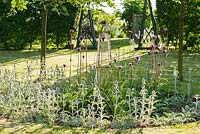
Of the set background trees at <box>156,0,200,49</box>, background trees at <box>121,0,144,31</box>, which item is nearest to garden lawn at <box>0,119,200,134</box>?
background trees at <box>156,0,200,49</box>

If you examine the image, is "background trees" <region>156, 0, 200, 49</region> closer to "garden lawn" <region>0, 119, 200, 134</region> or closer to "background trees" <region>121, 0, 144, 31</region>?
"background trees" <region>121, 0, 144, 31</region>

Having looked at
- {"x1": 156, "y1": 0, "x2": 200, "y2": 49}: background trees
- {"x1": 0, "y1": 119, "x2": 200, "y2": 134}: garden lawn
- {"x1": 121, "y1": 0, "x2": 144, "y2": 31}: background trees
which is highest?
{"x1": 121, "y1": 0, "x2": 144, "y2": 31}: background trees

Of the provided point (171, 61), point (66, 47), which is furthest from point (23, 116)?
point (66, 47)

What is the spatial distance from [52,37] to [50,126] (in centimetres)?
1336

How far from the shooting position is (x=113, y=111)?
6.01 metres

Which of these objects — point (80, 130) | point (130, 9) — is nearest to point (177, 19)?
point (130, 9)

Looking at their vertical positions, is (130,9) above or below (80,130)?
above

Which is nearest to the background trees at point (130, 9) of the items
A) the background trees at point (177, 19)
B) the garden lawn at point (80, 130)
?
the background trees at point (177, 19)

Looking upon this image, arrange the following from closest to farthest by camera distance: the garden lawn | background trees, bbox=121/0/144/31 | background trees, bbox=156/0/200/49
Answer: the garden lawn, background trees, bbox=156/0/200/49, background trees, bbox=121/0/144/31

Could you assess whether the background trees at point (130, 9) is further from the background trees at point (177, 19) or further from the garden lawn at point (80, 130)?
the garden lawn at point (80, 130)

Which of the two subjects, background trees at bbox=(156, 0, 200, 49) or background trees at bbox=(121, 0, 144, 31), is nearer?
background trees at bbox=(156, 0, 200, 49)

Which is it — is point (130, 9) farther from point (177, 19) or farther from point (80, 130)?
point (80, 130)

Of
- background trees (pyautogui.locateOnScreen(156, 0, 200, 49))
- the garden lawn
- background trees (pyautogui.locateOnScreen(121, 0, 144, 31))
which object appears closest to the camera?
the garden lawn

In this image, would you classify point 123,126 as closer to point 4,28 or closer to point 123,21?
point 4,28
